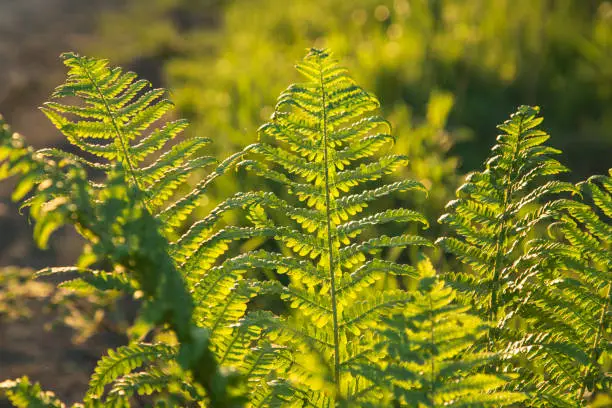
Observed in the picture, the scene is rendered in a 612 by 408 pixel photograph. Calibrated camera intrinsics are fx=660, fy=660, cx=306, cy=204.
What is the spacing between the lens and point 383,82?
4.79 metres

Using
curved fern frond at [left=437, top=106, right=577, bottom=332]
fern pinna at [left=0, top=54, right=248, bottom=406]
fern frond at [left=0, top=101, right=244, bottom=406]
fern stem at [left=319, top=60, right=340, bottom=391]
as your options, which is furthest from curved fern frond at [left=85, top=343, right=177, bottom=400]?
curved fern frond at [left=437, top=106, right=577, bottom=332]

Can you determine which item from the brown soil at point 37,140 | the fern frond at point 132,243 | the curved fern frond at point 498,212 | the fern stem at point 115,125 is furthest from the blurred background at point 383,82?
the curved fern frond at point 498,212

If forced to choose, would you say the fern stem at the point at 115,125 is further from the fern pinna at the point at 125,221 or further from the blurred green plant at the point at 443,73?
the blurred green plant at the point at 443,73

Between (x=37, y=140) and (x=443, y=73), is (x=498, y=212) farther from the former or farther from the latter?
(x=37, y=140)

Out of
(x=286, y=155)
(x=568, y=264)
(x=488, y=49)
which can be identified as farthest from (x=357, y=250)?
(x=488, y=49)

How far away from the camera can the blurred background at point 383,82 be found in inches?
131

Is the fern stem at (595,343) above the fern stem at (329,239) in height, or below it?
below

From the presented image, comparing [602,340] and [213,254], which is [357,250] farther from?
[602,340]

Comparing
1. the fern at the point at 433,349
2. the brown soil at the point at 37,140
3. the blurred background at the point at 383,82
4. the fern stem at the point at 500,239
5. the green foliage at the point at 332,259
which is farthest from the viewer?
the blurred background at the point at 383,82

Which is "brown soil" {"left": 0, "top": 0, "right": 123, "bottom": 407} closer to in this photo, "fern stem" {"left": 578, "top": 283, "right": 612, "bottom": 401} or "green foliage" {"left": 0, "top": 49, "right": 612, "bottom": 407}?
"green foliage" {"left": 0, "top": 49, "right": 612, "bottom": 407}

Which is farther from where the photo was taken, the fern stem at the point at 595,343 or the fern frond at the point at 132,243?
the fern stem at the point at 595,343

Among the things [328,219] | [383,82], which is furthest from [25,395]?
[383,82]

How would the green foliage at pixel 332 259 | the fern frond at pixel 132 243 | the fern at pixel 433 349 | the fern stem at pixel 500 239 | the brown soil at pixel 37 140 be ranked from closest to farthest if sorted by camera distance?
1. the fern frond at pixel 132 243
2. the fern at pixel 433 349
3. the green foliage at pixel 332 259
4. the fern stem at pixel 500 239
5. the brown soil at pixel 37 140

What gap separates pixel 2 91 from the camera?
6.15 metres
